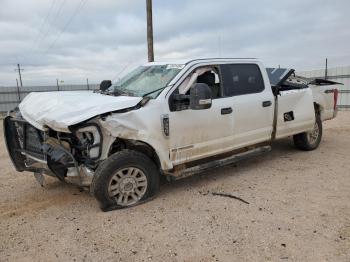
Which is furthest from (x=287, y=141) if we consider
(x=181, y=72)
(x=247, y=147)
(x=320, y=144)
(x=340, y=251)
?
(x=340, y=251)

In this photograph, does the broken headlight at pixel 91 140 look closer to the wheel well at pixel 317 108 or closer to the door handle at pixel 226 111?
the door handle at pixel 226 111

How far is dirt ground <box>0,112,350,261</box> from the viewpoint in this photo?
324 centimetres

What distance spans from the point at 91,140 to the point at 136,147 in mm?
656

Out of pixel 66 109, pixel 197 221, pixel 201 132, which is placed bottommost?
pixel 197 221

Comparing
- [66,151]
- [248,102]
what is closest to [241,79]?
[248,102]

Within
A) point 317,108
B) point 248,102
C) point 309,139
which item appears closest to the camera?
point 248,102

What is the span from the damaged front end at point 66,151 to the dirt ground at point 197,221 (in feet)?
1.69

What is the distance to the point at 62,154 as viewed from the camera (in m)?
3.99

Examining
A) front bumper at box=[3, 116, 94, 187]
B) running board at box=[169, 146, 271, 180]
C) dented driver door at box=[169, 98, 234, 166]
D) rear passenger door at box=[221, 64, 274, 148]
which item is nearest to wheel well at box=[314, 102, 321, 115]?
rear passenger door at box=[221, 64, 274, 148]

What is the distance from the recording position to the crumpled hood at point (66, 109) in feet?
12.7

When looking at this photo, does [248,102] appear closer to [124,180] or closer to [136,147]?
[136,147]

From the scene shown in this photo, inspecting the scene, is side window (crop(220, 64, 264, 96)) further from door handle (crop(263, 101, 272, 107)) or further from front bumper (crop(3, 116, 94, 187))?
front bumper (crop(3, 116, 94, 187))

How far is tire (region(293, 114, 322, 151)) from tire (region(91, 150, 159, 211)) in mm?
3616

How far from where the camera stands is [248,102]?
17.4 feet
